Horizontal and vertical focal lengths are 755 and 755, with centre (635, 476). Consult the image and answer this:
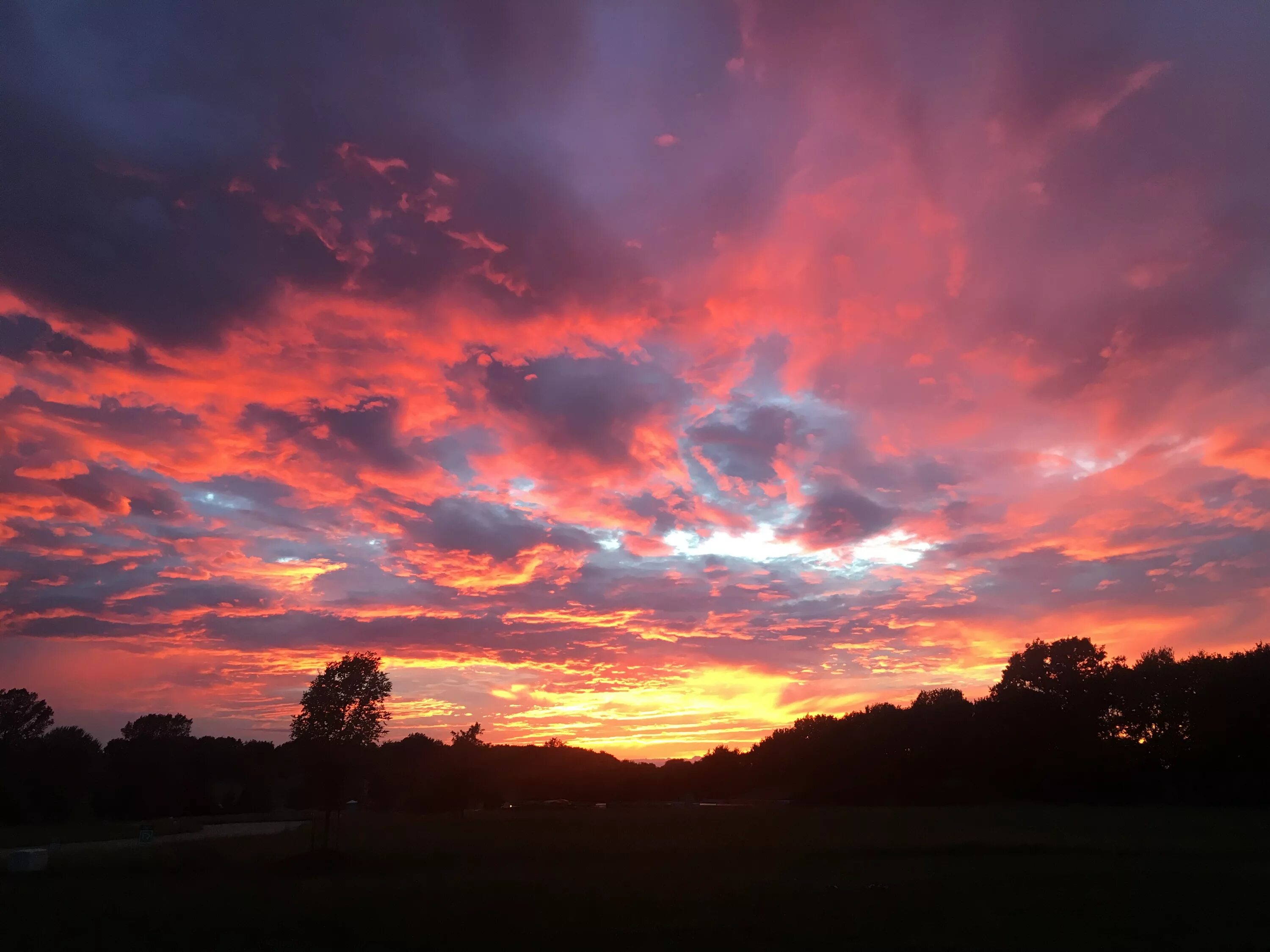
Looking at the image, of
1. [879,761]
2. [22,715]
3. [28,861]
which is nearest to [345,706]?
[28,861]

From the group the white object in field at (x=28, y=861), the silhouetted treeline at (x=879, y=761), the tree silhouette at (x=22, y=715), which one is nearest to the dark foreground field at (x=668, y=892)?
the white object in field at (x=28, y=861)

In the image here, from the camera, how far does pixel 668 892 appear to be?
21406 mm

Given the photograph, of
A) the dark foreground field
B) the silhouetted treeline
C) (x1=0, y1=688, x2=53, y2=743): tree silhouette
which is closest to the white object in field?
the dark foreground field

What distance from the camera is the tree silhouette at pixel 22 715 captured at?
296ft

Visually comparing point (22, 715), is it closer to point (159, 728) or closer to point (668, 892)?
point (159, 728)

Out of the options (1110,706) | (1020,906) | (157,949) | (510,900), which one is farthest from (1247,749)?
(157,949)

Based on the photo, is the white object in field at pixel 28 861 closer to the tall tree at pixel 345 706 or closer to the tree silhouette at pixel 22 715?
the tall tree at pixel 345 706

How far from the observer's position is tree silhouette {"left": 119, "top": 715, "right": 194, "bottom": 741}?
4082 inches

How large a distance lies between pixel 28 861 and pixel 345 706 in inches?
481

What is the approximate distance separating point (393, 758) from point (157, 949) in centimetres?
7748

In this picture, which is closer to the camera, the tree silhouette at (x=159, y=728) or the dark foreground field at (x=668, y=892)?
the dark foreground field at (x=668, y=892)

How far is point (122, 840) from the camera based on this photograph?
48.3 m

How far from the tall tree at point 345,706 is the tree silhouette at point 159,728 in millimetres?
88137

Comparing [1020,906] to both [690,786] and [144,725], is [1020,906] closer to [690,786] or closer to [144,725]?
[690,786]
